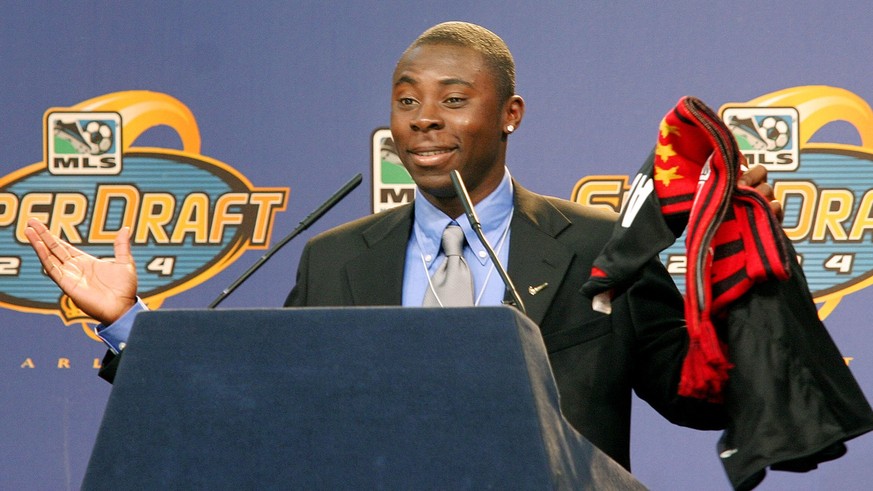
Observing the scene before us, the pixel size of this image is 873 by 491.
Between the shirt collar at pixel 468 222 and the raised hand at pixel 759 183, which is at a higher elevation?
the raised hand at pixel 759 183

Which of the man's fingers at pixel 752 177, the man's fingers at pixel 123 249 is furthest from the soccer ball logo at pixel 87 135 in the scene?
the man's fingers at pixel 752 177

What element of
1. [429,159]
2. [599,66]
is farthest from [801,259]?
[429,159]

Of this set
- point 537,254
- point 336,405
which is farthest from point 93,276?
point 336,405

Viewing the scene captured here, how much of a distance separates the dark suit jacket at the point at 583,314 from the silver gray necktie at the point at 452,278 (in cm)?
6

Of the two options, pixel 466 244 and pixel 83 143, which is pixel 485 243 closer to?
pixel 466 244

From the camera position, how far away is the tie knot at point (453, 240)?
207cm

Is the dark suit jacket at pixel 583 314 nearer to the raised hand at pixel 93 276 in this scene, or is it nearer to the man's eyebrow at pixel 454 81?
the raised hand at pixel 93 276

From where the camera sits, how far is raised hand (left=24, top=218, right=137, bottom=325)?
1.83 m

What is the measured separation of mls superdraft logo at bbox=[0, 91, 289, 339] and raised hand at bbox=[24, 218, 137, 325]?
1.14m

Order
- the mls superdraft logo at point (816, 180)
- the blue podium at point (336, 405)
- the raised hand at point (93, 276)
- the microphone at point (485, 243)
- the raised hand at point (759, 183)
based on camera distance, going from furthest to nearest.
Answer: the mls superdraft logo at point (816, 180), the raised hand at point (93, 276), the raised hand at point (759, 183), the microphone at point (485, 243), the blue podium at point (336, 405)

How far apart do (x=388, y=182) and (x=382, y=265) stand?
969 mm

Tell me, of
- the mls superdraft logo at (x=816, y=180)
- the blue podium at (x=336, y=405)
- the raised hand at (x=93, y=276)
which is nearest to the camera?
the blue podium at (x=336, y=405)

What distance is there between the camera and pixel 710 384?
1673mm

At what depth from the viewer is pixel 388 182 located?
9.96 feet
